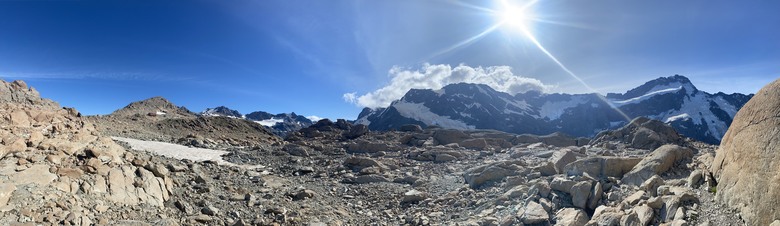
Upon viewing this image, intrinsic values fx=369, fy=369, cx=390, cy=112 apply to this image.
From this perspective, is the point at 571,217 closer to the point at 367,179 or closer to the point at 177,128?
the point at 367,179

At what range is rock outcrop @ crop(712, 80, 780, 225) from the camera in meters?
8.83

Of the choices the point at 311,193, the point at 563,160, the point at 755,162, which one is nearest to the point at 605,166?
the point at 563,160

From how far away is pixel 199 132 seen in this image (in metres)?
68.1

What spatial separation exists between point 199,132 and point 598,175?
67893 millimetres

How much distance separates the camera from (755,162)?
9609 millimetres

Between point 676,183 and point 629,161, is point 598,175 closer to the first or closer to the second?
point 629,161

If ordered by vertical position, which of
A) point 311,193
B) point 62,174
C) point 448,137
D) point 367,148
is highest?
point 448,137

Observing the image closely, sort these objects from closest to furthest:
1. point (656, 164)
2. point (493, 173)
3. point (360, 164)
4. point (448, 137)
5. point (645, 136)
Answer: point (656, 164) → point (493, 173) → point (360, 164) → point (645, 136) → point (448, 137)

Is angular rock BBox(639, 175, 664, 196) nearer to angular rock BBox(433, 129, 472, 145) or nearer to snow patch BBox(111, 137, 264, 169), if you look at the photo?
snow patch BBox(111, 137, 264, 169)

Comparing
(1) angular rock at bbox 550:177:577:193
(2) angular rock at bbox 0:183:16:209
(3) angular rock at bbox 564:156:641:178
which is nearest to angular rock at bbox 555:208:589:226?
(1) angular rock at bbox 550:177:577:193

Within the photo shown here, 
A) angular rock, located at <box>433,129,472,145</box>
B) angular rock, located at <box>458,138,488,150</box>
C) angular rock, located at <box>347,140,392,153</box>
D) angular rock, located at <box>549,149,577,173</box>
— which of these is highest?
angular rock, located at <box>433,129,472,145</box>

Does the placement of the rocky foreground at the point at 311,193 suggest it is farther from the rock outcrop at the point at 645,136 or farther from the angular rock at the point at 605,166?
the rock outcrop at the point at 645,136

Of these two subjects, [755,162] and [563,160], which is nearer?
[755,162]

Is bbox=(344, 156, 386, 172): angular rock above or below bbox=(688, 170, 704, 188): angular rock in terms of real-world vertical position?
above
